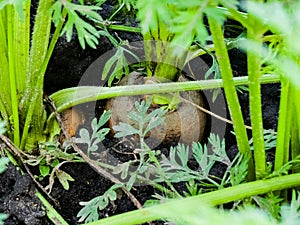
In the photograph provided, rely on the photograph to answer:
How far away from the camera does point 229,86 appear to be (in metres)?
0.72

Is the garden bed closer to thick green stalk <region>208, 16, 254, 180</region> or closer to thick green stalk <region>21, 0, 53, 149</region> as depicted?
thick green stalk <region>21, 0, 53, 149</region>

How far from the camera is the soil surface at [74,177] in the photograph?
3.11 feet

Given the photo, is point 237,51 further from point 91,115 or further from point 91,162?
point 91,162

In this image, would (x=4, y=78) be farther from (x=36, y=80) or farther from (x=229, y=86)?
(x=229, y=86)

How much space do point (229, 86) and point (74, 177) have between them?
0.44 metres

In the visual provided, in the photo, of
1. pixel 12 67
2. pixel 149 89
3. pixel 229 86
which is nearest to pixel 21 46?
pixel 12 67

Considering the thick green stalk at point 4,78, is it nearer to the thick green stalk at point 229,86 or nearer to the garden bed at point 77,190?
the garden bed at point 77,190

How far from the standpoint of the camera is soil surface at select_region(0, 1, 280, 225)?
948mm

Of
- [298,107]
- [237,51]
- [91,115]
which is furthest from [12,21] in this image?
[237,51]

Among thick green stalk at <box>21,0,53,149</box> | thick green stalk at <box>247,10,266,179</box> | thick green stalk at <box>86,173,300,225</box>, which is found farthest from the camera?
thick green stalk at <box>21,0,53,149</box>

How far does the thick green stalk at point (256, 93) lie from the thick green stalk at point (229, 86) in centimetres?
3

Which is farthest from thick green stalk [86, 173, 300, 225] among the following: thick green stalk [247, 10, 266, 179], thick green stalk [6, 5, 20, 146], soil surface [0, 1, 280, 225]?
thick green stalk [6, 5, 20, 146]

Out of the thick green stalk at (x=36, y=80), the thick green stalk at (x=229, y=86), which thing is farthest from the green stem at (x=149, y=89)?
the thick green stalk at (x=229, y=86)

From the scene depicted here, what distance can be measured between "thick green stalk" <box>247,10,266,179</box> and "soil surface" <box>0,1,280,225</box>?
0.93ft
